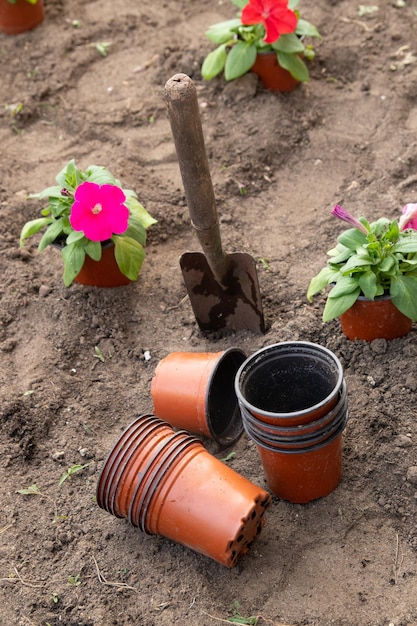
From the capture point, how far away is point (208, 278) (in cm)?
355

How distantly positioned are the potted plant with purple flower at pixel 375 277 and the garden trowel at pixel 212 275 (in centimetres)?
34

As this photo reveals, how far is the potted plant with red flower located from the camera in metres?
4.40

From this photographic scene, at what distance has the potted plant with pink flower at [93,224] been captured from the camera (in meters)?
3.51

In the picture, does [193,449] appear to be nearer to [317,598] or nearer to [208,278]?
[317,598]

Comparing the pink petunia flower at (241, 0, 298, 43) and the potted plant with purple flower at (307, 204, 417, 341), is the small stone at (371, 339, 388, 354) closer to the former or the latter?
the potted plant with purple flower at (307, 204, 417, 341)

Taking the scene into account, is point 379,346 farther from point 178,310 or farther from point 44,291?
point 44,291

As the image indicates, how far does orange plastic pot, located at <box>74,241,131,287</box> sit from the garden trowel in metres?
0.42

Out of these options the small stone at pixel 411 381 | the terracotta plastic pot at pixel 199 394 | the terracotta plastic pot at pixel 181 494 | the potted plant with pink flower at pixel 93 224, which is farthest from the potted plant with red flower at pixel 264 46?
the terracotta plastic pot at pixel 181 494

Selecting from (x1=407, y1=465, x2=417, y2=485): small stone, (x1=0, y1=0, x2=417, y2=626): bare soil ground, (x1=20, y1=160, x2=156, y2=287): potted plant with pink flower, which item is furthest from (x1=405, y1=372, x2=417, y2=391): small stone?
(x1=20, y1=160, x2=156, y2=287): potted plant with pink flower

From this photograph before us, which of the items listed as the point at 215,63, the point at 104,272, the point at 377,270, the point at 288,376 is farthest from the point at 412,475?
the point at 215,63

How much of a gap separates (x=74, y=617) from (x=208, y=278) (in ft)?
4.85

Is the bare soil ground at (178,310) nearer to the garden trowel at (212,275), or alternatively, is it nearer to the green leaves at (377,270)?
the garden trowel at (212,275)

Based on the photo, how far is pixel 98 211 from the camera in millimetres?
3525

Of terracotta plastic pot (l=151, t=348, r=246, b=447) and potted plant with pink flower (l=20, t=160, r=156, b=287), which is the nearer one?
terracotta plastic pot (l=151, t=348, r=246, b=447)
